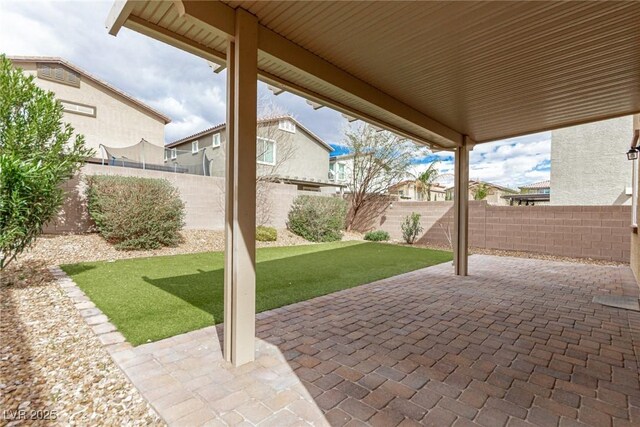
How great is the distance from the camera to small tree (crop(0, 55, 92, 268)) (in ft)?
14.3

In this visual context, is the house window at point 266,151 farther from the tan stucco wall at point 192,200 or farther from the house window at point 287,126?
the tan stucco wall at point 192,200

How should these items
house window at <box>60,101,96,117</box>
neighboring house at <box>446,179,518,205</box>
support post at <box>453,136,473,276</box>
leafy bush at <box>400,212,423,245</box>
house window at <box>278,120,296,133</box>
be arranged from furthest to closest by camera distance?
neighboring house at <box>446,179,518,205</box> < house window at <box>278,120,296,133</box> < house window at <box>60,101,96,117</box> < leafy bush at <box>400,212,423,245</box> < support post at <box>453,136,473,276</box>

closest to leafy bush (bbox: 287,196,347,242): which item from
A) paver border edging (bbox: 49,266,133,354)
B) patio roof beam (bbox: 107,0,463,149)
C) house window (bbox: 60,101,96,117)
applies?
patio roof beam (bbox: 107,0,463,149)

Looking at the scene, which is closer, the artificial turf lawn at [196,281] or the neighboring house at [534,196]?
the artificial turf lawn at [196,281]

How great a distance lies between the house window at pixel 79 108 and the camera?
15164 millimetres

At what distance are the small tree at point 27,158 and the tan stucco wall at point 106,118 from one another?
31.1ft

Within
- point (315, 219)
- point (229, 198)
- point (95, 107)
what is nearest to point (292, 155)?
point (315, 219)

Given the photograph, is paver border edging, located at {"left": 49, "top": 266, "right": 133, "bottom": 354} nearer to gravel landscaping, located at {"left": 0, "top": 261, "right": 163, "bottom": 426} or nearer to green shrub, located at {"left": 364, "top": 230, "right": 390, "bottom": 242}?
gravel landscaping, located at {"left": 0, "top": 261, "right": 163, "bottom": 426}

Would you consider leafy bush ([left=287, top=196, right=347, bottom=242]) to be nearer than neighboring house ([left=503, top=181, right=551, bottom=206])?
Yes

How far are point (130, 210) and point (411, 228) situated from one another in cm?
968

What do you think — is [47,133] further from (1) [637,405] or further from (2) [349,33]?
(1) [637,405]

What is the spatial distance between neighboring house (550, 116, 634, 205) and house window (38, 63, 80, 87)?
22.8 metres

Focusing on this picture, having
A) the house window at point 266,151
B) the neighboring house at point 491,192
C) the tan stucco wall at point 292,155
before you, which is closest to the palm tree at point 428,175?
the tan stucco wall at point 292,155

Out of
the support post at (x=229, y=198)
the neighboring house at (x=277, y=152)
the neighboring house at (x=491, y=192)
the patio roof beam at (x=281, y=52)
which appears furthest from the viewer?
the neighboring house at (x=491, y=192)
